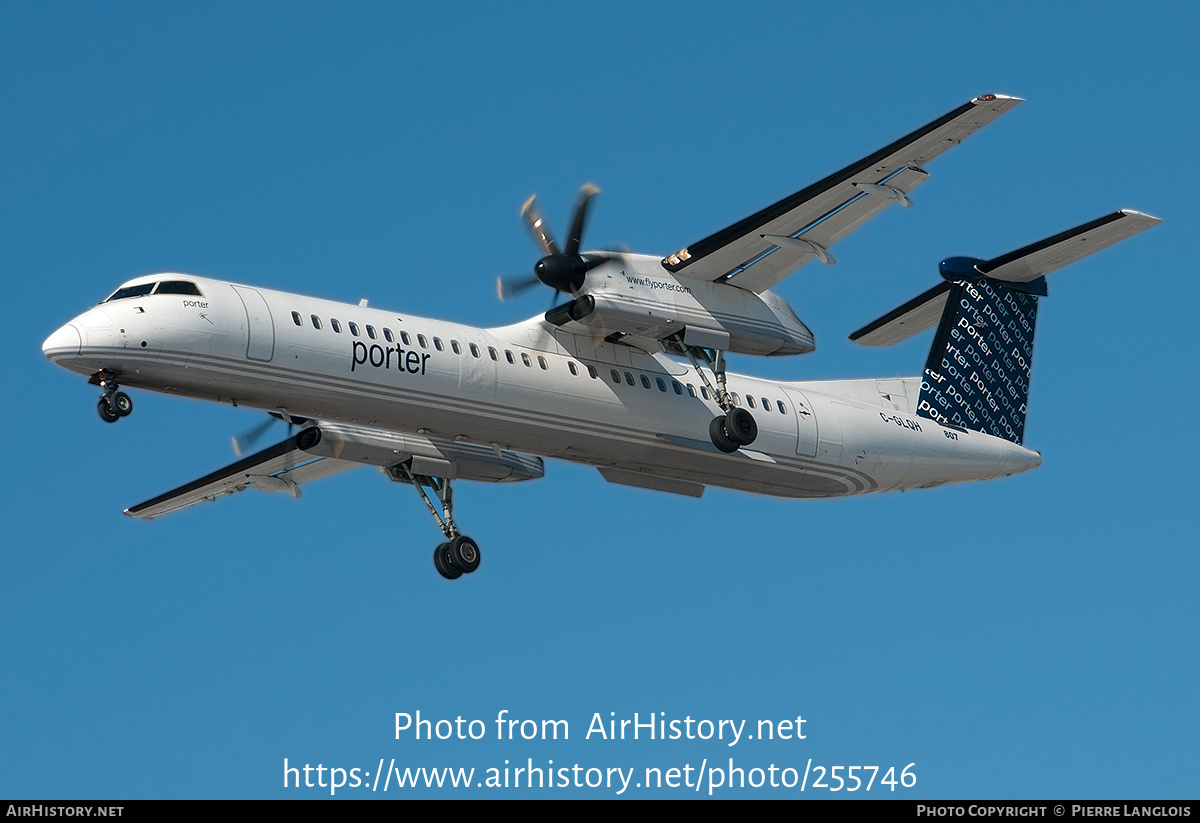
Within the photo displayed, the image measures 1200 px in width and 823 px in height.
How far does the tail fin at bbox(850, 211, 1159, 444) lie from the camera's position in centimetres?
2411

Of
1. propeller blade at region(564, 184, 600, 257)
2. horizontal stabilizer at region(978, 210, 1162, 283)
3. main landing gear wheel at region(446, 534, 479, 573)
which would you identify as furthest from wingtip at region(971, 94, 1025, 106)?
main landing gear wheel at region(446, 534, 479, 573)

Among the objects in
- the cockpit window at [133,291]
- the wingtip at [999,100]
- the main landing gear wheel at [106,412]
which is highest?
the wingtip at [999,100]

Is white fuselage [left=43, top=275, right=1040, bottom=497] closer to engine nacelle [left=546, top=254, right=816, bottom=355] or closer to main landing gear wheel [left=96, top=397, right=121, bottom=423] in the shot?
main landing gear wheel [left=96, top=397, right=121, bottom=423]

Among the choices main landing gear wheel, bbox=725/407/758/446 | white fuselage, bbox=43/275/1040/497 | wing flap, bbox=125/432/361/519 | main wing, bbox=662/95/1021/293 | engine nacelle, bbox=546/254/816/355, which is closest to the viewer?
white fuselage, bbox=43/275/1040/497

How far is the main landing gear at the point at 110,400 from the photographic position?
1725cm

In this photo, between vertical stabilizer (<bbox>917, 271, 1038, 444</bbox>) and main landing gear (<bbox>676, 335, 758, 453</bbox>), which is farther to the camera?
vertical stabilizer (<bbox>917, 271, 1038, 444</bbox>)

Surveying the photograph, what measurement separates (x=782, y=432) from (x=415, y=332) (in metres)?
5.67

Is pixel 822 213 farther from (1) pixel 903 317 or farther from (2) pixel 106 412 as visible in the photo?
(2) pixel 106 412

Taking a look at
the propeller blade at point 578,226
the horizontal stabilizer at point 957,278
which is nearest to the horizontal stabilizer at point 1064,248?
the horizontal stabilizer at point 957,278

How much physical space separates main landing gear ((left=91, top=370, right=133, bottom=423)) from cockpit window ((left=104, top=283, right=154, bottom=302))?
3.14 ft

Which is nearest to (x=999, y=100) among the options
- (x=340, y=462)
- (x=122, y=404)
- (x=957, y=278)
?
(x=957, y=278)

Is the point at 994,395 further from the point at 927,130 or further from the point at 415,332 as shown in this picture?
the point at 415,332

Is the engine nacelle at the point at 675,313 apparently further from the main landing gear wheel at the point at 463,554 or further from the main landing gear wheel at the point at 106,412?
the main landing gear wheel at the point at 106,412

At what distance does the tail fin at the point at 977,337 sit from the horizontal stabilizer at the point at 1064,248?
0.03 m
